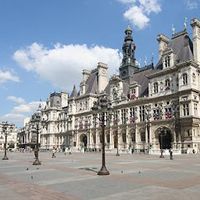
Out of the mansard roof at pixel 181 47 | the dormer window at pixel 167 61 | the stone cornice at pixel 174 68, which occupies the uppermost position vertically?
the mansard roof at pixel 181 47

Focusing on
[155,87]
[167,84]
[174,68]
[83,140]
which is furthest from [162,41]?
[83,140]

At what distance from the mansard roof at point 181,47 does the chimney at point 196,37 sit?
42.9 inches

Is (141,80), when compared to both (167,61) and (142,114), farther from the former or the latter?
(167,61)

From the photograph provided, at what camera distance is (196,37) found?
60.2 m

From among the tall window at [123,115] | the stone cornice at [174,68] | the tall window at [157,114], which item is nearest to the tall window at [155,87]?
the stone cornice at [174,68]

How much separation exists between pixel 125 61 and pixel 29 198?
75.8 metres

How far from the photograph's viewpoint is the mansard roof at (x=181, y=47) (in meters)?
60.2

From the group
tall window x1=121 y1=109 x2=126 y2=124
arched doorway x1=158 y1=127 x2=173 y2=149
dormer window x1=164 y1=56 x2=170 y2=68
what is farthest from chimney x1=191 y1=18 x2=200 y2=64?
tall window x1=121 y1=109 x2=126 y2=124

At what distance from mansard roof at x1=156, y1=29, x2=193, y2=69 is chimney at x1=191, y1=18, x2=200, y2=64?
109 cm

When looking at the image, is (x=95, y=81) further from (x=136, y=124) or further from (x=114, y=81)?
(x=136, y=124)

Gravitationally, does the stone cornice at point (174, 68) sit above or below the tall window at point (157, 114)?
above

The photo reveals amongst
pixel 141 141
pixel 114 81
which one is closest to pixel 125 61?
pixel 114 81

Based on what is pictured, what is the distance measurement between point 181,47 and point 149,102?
1457 centimetres

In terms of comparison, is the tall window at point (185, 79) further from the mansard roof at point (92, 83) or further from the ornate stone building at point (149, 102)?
the mansard roof at point (92, 83)
